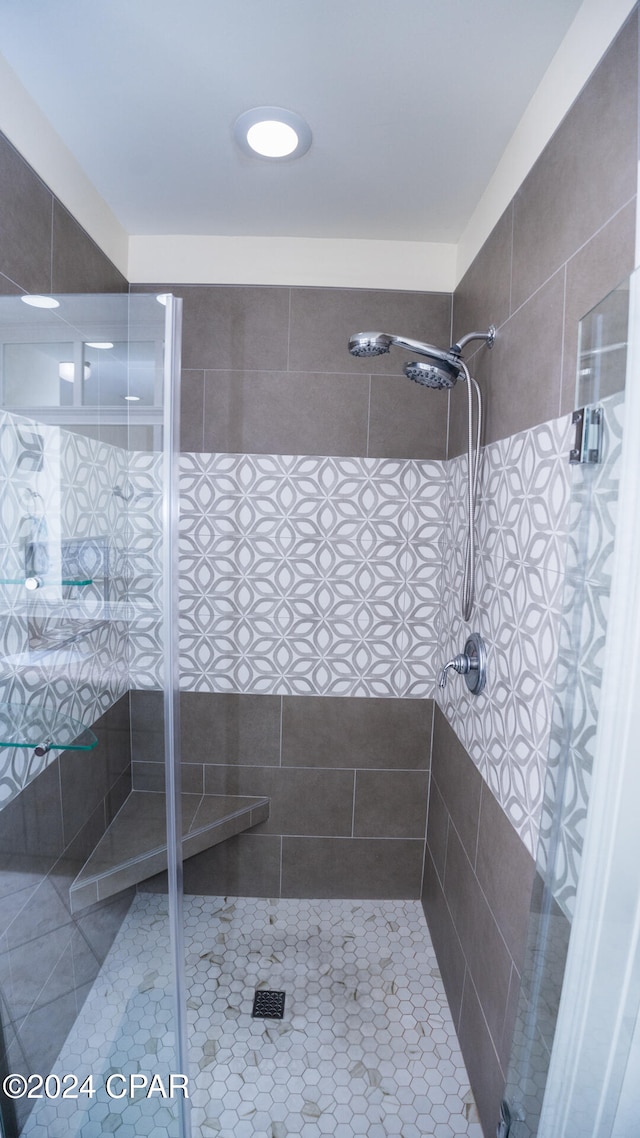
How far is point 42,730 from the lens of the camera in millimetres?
1036

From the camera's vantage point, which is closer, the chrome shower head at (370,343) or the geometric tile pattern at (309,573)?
the chrome shower head at (370,343)

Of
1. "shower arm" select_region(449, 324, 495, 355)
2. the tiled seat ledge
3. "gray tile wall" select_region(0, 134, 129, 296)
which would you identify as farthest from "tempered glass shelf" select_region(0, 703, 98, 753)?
"shower arm" select_region(449, 324, 495, 355)

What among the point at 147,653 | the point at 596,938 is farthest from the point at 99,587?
the point at 596,938

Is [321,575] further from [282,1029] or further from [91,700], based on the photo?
[282,1029]

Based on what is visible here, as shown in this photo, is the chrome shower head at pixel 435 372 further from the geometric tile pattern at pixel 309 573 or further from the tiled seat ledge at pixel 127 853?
the tiled seat ledge at pixel 127 853

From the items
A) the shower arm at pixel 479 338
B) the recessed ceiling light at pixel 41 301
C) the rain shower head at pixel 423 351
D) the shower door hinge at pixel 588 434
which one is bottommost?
the shower door hinge at pixel 588 434

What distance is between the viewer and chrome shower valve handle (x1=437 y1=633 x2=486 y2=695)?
1457mm

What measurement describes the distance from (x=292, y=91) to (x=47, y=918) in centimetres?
182

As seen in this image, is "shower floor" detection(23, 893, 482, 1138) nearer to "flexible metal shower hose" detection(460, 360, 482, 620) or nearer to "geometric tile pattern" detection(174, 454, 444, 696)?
"geometric tile pattern" detection(174, 454, 444, 696)

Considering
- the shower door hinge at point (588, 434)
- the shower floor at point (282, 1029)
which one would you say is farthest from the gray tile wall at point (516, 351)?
the shower door hinge at point (588, 434)

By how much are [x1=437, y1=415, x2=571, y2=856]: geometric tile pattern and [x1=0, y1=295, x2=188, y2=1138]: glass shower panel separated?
70 cm

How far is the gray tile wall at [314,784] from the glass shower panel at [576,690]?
126cm

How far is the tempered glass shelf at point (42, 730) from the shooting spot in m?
1.00

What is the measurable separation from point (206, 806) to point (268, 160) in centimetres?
196
